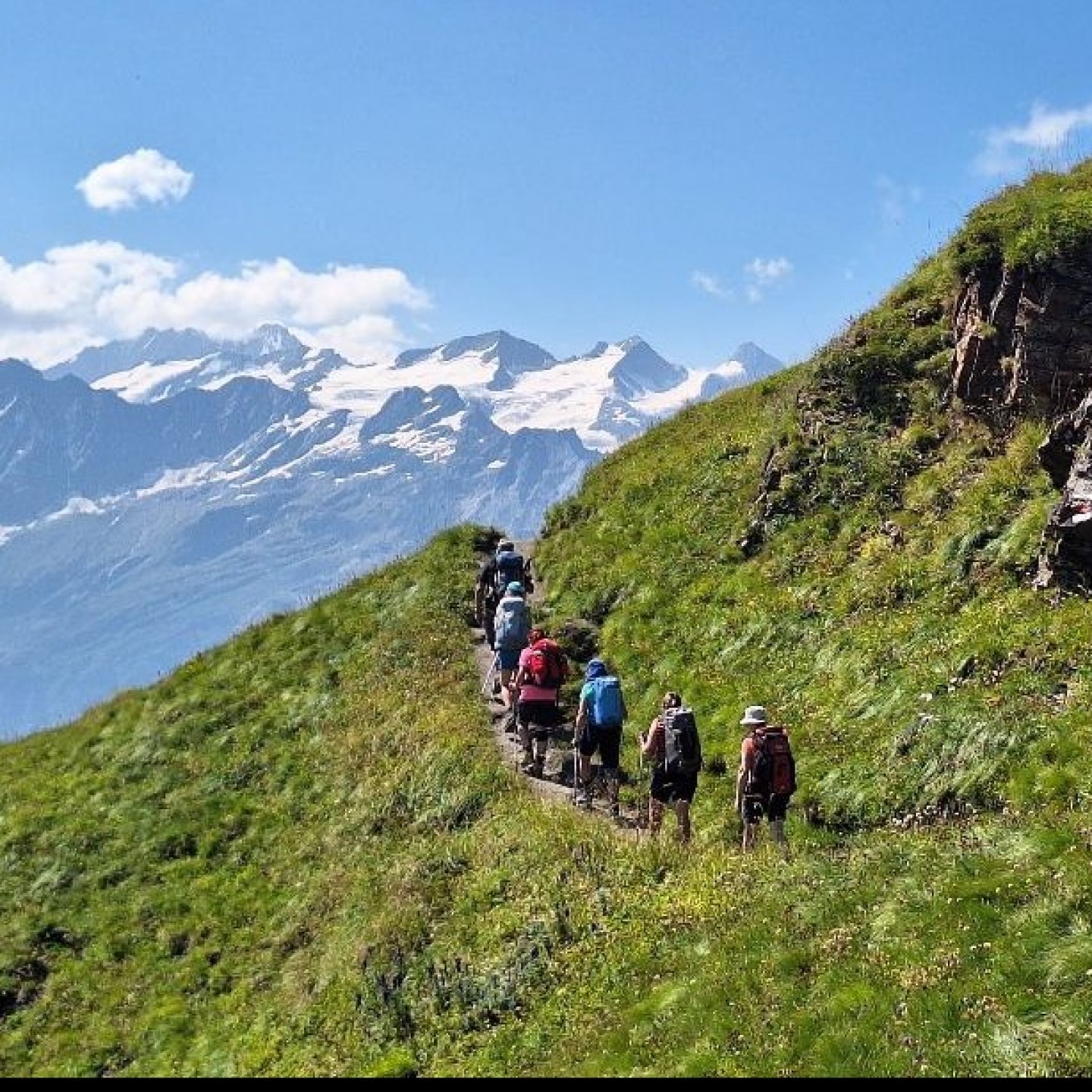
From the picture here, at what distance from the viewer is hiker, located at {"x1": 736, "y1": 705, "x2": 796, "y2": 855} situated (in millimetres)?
16672

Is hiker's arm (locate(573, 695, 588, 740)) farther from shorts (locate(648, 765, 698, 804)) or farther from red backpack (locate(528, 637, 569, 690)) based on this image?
shorts (locate(648, 765, 698, 804))

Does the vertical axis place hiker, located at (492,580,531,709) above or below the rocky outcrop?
below

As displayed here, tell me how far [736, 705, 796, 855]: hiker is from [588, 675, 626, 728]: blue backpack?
365cm

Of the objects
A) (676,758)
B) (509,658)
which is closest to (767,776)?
(676,758)

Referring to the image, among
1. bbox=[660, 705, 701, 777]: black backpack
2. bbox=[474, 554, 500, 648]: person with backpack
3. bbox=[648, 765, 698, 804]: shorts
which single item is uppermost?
bbox=[474, 554, 500, 648]: person with backpack

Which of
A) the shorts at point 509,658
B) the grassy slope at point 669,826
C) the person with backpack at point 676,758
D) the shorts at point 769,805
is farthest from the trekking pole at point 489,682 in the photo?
the shorts at point 769,805

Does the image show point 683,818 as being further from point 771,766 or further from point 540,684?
point 540,684

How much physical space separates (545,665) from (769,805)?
277 inches

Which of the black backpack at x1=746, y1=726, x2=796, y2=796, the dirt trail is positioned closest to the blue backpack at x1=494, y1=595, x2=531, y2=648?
the dirt trail

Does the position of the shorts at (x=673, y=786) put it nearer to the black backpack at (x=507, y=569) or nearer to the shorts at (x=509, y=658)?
the shorts at (x=509, y=658)

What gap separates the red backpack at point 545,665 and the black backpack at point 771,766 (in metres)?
6.56

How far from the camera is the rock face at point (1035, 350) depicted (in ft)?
67.5
